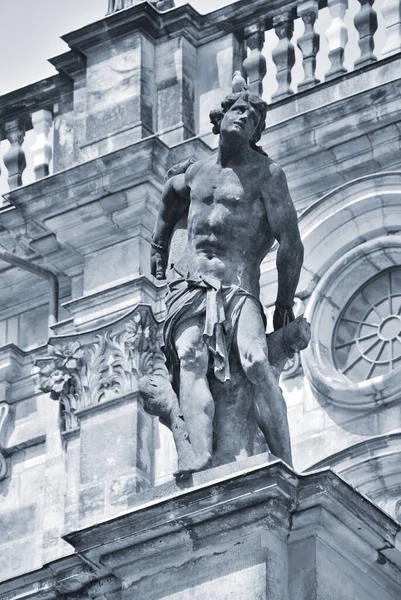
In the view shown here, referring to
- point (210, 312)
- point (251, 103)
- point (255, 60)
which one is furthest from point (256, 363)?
point (255, 60)

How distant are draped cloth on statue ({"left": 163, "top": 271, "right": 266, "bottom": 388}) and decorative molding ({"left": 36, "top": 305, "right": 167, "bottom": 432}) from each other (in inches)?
218

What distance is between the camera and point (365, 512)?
12.0 meters

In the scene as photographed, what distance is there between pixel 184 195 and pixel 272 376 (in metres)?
1.36

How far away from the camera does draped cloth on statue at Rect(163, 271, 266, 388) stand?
12.6 meters

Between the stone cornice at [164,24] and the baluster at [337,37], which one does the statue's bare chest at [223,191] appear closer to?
the baluster at [337,37]

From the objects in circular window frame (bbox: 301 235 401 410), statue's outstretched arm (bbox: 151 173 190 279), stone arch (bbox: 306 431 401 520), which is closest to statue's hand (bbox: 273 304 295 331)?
statue's outstretched arm (bbox: 151 173 190 279)

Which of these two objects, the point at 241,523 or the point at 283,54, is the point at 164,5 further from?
the point at 241,523

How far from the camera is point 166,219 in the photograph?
13.4 metres

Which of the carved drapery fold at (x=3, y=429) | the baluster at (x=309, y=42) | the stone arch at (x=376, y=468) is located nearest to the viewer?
the stone arch at (x=376, y=468)

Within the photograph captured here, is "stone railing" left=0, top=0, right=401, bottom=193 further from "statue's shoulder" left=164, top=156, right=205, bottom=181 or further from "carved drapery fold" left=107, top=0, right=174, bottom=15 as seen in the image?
"statue's shoulder" left=164, top=156, right=205, bottom=181

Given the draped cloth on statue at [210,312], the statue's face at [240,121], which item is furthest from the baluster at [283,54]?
the draped cloth on statue at [210,312]

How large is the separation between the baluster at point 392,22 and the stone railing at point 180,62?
0.12 metres

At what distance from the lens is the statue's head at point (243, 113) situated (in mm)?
13055

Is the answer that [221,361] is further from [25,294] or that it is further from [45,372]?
[25,294]
